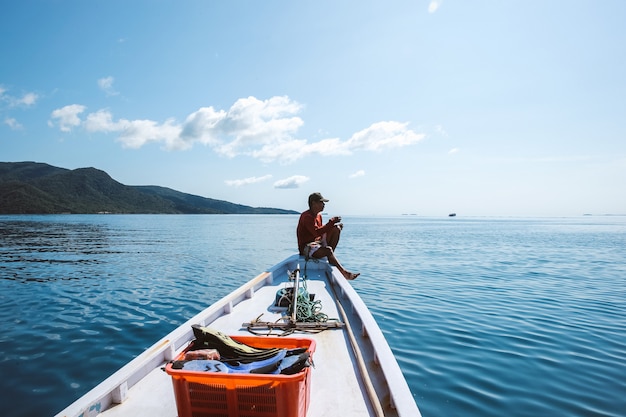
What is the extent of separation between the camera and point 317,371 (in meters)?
4.05

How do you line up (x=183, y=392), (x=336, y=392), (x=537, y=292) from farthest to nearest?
1. (x=537, y=292)
2. (x=336, y=392)
3. (x=183, y=392)

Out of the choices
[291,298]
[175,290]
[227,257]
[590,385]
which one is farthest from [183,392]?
[227,257]

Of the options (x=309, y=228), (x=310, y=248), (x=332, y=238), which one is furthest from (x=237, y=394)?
(x=332, y=238)

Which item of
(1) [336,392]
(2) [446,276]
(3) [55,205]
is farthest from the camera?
(3) [55,205]

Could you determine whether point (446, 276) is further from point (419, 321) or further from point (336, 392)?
point (336, 392)

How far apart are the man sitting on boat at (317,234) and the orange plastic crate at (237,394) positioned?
6.53 m

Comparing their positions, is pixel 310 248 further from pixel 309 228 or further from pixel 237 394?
pixel 237 394

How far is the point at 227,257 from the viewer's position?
81.1 ft

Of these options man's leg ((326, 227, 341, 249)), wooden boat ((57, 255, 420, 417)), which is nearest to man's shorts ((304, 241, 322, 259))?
man's leg ((326, 227, 341, 249))

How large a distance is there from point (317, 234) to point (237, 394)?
22.6 feet

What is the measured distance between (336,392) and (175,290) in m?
11.6

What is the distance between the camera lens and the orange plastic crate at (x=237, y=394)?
2.68 metres

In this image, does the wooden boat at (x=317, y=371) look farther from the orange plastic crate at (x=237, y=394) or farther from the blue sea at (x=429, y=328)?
the blue sea at (x=429, y=328)

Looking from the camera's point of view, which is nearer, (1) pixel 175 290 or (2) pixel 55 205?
(1) pixel 175 290
